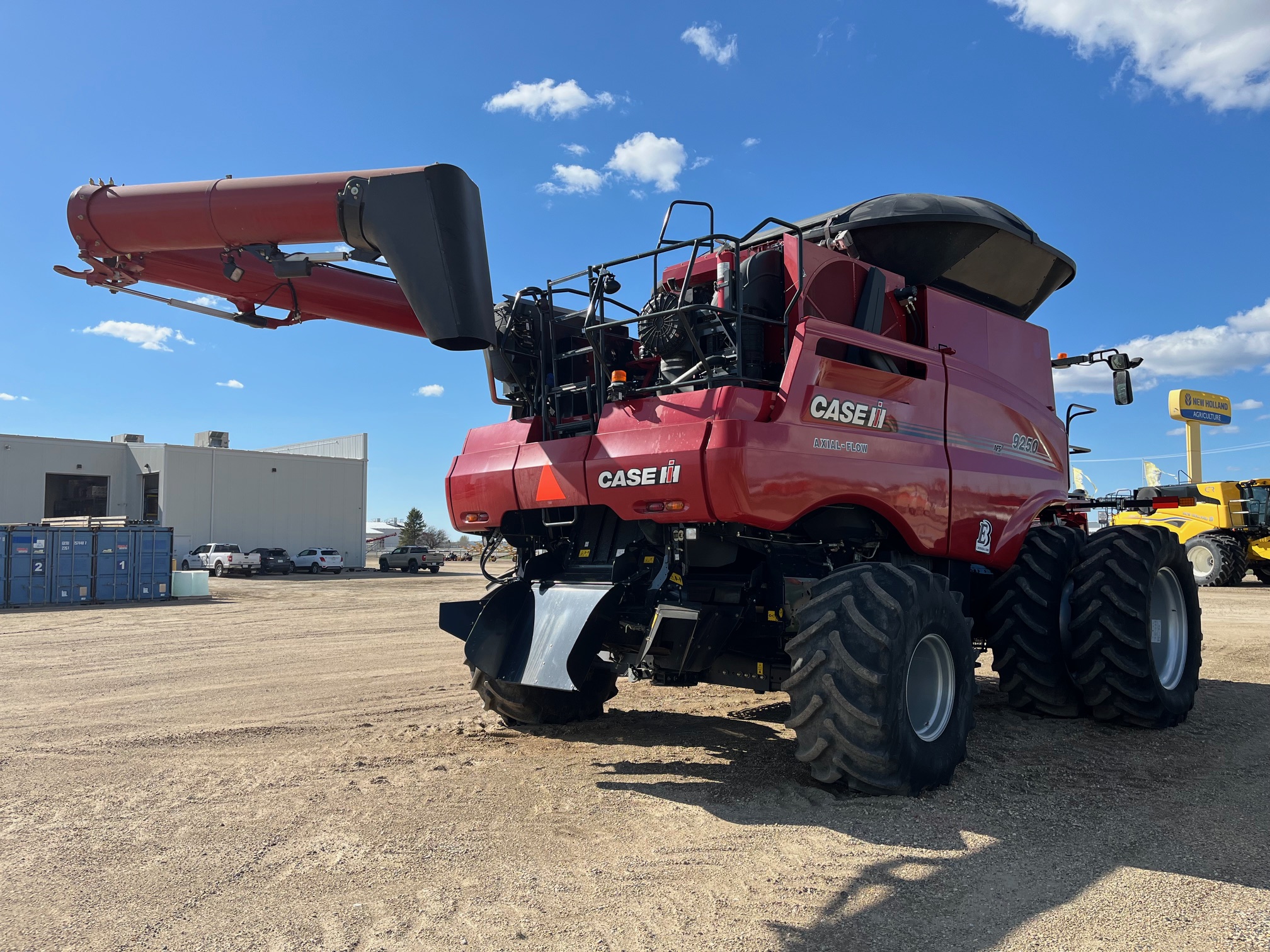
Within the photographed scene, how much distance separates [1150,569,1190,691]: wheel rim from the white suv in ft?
130

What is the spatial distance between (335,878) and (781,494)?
115 inches

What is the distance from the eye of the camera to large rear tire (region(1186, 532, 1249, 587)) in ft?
72.6

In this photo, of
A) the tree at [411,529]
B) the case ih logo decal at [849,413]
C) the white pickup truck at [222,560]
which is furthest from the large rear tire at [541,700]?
the tree at [411,529]

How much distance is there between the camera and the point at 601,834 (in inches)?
177

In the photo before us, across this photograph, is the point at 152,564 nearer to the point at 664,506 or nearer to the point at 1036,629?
the point at 664,506

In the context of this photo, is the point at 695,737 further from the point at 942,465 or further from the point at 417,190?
the point at 417,190

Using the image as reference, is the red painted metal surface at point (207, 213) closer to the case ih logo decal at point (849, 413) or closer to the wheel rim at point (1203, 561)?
the case ih logo decal at point (849, 413)

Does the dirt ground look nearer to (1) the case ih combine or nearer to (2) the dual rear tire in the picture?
(2) the dual rear tire

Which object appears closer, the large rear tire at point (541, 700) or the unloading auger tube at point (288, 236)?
the unloading auger tube at point (288, 236)

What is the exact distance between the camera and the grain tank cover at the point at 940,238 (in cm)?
662

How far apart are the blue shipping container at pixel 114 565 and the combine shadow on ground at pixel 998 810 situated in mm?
21958

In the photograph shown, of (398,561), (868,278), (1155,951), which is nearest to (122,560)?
(398,561)

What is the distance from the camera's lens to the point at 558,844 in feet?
14.2

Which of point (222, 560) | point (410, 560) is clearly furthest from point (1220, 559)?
point (222, 560)
